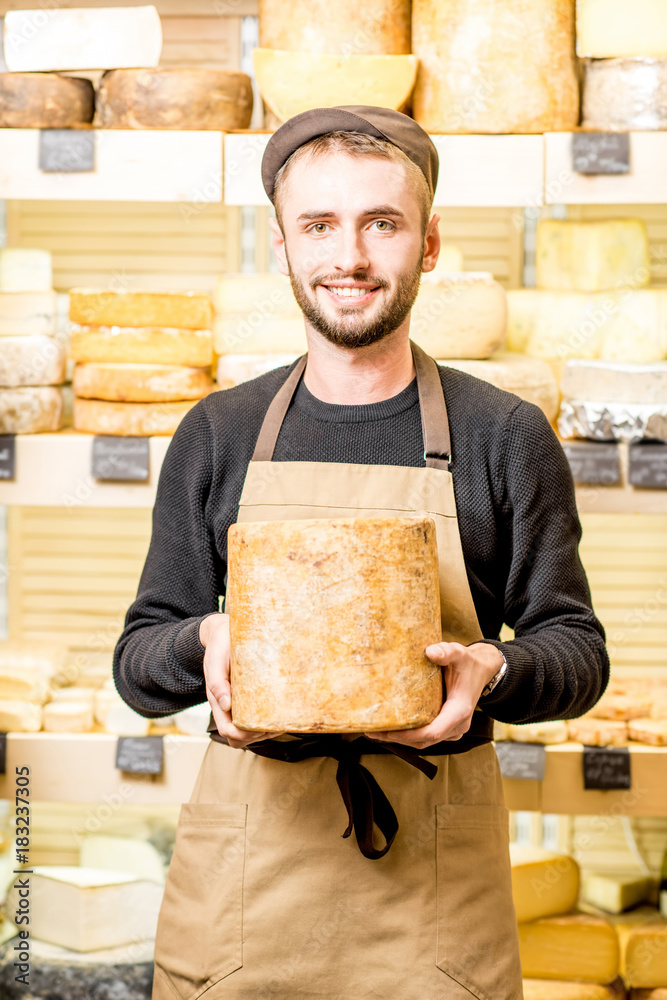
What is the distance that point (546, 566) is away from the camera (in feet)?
4.10

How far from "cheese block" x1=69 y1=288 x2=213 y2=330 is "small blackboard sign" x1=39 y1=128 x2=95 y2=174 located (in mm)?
218

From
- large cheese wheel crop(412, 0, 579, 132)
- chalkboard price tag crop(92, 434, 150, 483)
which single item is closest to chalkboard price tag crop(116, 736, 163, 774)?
chalkboard price tag crop(92, 434, 150, 483)

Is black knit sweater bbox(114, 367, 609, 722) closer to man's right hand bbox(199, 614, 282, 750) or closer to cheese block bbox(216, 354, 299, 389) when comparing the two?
man's right hand bbox(199, 614, 282, 750)

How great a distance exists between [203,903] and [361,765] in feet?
0.86

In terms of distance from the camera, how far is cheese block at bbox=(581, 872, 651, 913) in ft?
7.33

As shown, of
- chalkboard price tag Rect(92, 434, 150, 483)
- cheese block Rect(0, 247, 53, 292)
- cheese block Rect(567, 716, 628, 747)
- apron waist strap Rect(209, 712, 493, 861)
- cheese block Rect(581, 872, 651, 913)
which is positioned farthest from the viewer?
cheese block Rect(581, 872, 651, 913)

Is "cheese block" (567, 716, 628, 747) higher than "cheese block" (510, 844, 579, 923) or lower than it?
higher

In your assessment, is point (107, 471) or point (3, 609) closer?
point (107, 471)

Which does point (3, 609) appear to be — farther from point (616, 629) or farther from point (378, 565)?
point (378, 565)

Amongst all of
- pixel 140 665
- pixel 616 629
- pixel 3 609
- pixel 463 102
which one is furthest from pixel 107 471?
pixel 616 629

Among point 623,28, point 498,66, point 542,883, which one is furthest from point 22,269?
point 542,883

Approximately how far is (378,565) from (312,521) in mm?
73

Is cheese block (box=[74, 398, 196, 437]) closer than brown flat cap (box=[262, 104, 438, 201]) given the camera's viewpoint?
No

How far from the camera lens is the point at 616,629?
117 inches
